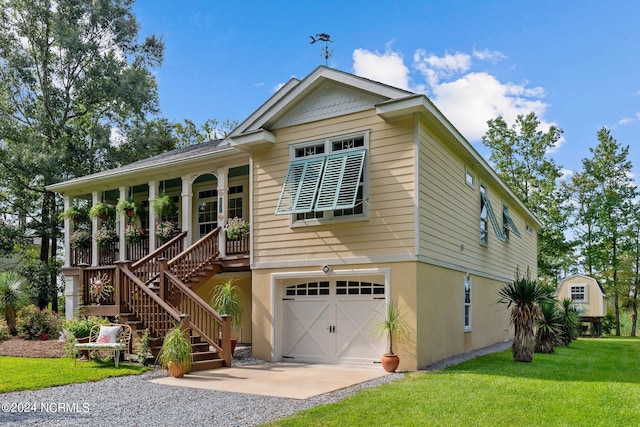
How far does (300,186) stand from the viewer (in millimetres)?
13328

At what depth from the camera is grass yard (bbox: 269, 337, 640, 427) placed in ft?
24.1

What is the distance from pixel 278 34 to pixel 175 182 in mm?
6520

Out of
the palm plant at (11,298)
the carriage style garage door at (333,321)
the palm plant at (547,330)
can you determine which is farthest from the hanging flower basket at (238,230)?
the palm plant at (11,298)

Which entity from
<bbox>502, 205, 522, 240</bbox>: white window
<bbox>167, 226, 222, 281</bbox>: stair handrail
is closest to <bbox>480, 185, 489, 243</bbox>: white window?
<bbox>502, 205, 522, 240</bbox>: white window

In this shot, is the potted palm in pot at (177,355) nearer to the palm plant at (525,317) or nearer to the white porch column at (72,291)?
the palm plant at (525,317)

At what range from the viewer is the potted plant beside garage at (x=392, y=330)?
11.8 metres

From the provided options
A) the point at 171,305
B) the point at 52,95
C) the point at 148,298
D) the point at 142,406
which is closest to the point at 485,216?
the point at 171,305

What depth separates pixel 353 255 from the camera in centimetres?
1290

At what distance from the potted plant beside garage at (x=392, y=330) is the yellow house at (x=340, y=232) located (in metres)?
0.16

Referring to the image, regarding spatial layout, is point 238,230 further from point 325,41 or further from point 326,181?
point 325,41

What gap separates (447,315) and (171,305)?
7.03m

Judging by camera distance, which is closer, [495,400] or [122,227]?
[495,400]

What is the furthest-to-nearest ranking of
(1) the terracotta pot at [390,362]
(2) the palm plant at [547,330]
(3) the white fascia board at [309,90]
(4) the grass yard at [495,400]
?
1. (2) the palm plant at [547,330]
2. (3) the white fascia board at [309,90]
3. (1) the terracotta pot at [390,362]
4. (4) the grass yard at [495,400]

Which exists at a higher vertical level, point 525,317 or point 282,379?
point 525,317
